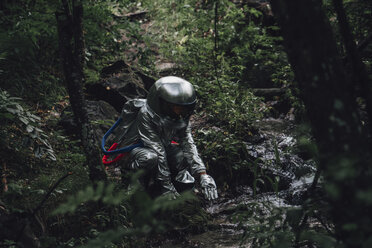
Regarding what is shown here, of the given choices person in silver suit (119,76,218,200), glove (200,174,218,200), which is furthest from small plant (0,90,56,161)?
glove (200,174,218,200)

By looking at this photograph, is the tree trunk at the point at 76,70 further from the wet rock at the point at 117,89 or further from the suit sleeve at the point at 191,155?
the wet rock at the point at 117,89

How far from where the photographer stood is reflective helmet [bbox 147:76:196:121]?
144 inches

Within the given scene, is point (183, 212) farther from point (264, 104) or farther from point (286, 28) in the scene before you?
point (264, 104)

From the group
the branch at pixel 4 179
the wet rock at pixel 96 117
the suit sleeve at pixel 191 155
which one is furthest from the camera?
the wet rock at pixel 96 117

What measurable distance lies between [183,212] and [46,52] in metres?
4.79

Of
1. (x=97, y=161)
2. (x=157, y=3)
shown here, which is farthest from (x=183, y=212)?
(x=157, y=3)

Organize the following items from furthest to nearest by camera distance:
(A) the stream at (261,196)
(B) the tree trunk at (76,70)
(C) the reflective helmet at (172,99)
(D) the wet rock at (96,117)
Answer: (D) the wet rock at (96,117)
(C) the reflective helmet at (172,99)
(A) the stream at (261,196)
(B) the tree trunk at (76,70)

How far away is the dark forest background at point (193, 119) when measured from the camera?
4.45 feet

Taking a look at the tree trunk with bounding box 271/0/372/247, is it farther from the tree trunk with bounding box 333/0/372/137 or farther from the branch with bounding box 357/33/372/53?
the branch with bounding box 357/33/372/53

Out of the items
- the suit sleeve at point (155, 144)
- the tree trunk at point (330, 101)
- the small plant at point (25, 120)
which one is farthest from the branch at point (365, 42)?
the small plant at point (25, 120)

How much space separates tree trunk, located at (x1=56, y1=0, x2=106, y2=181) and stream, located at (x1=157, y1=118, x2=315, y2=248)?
3.74 ft

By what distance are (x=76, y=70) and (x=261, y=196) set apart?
3002 mm

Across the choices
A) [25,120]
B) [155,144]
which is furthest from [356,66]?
[25,120]

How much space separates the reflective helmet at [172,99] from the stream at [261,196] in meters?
1.07
